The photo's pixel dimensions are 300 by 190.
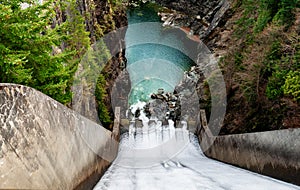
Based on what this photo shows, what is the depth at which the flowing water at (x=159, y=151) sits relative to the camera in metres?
4.62

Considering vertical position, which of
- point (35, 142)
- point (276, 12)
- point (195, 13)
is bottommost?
point (35, 142)

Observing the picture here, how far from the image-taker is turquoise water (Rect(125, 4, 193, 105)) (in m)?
29.2

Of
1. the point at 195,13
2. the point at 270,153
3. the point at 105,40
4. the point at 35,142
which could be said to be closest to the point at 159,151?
the point at 270,153

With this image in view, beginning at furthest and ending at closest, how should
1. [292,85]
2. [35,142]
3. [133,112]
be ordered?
[133,112]
[292,85]
[35,142]

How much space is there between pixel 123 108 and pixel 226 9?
9.94 metres

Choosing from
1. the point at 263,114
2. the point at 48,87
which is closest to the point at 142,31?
the point at 263,114

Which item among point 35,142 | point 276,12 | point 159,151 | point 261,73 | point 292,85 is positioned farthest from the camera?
point 159,151

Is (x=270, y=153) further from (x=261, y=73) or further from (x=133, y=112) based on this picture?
(x=133, y=112)

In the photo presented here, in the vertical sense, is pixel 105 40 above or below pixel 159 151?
above

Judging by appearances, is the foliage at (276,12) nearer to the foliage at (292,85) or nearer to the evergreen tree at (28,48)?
the foliage at (292,85)

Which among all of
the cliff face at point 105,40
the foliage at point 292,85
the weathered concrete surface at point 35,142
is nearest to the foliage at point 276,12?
the foliage at point 292,85

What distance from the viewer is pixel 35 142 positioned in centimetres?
223

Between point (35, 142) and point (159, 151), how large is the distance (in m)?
10.2

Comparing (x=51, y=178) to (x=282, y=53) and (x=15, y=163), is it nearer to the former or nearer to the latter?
(x=15, y=163)
